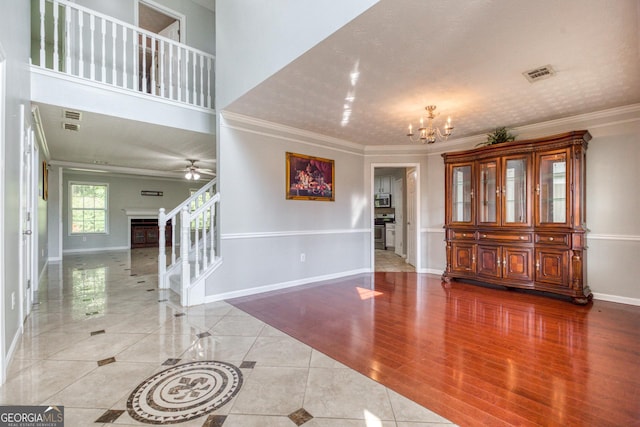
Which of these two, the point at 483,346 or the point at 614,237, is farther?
the point at 614,237

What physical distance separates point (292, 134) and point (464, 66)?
2648 mm

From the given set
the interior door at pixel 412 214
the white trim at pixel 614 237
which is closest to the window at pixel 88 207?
the interior door at pixel 412 214

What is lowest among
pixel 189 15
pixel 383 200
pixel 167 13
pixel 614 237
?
pixel 614 237

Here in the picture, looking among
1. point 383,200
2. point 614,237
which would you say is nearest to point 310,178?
point 614,237

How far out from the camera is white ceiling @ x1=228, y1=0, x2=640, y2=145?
6.55 feet

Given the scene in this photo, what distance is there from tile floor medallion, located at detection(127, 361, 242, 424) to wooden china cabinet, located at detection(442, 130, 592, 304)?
12.9 feet

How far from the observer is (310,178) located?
16.1ft

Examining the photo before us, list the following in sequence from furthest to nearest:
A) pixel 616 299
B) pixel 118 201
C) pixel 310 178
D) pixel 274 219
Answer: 1. pixel 118 201
2. pixel 310 178
3. pixel 274 219
4. pixel 616 299

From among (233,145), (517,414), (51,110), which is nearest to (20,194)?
(51,110)

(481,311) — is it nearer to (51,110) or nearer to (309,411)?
(309,411)

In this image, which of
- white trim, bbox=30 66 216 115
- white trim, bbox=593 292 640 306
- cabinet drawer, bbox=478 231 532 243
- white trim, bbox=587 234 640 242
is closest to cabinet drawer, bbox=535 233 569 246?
cabinet drawer, bbox=478 231 532 243

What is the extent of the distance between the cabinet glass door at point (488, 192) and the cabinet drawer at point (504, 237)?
0.65 feet

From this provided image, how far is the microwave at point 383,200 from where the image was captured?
9352mm

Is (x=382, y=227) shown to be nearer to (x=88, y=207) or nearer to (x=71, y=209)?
(x=88, y=207)
